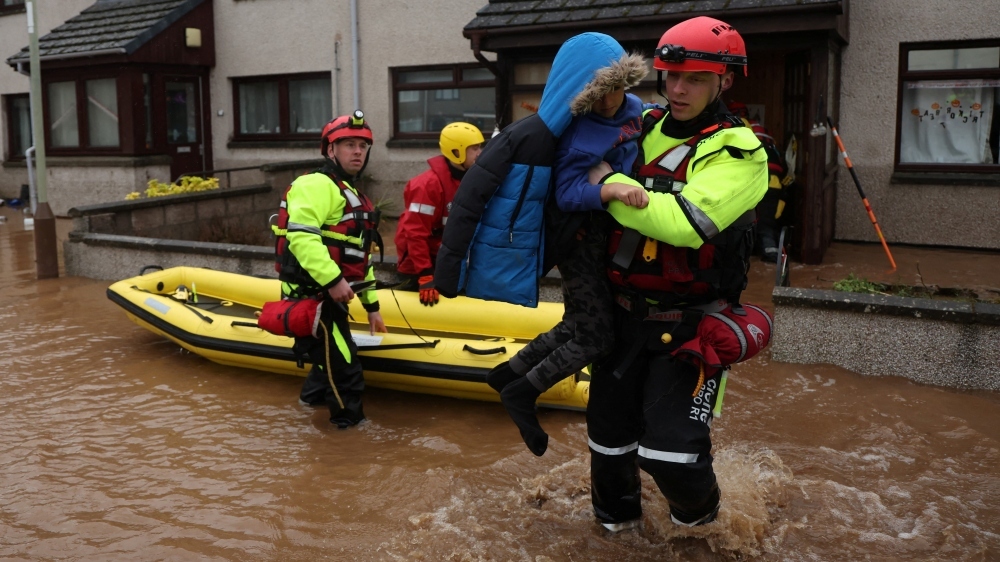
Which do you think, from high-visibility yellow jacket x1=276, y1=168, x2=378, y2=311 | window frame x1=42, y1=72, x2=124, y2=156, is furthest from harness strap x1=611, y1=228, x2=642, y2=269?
window frame x1=42, y1=72, x2=124, y2=156

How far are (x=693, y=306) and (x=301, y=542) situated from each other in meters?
2.09

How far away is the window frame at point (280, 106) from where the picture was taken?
16.5 m

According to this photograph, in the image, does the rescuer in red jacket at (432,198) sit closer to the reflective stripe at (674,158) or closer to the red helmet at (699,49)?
the reflective stripe at (674,158)

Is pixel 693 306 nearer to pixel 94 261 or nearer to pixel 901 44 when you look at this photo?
pixel 901 44

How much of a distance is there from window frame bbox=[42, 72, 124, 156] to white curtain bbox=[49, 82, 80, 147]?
8 centimetres

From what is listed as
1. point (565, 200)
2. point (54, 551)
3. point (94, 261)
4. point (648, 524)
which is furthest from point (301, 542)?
point (94, 261)

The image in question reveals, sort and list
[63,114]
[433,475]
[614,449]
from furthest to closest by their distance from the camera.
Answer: [63,114] < [433,475] < [614,449]

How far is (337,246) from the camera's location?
19.3 ft

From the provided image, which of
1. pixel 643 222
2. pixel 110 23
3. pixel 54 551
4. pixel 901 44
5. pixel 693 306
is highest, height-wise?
pixel 110 23

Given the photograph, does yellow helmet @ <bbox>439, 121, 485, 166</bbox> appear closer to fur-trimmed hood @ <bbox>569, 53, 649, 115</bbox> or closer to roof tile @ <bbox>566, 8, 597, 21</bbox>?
fur-trimmed hood @ <bbox>569, 53, 649, 115</bbox>

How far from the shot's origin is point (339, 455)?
216 inches

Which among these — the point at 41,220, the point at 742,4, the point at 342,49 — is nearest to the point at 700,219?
the point at 742,4

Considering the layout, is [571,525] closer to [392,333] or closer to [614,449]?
[614,449]

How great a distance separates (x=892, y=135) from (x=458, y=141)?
6474 mm
